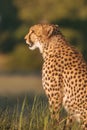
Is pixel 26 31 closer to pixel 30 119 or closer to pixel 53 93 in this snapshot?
pixel 53 93

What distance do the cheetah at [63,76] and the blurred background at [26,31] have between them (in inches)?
837

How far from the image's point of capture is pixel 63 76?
8133 millimetres

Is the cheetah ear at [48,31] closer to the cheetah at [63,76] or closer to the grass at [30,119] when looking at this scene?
the cheetah at [63,76]

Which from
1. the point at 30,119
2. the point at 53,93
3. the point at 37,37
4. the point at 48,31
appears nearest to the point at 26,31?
the point at 37,37

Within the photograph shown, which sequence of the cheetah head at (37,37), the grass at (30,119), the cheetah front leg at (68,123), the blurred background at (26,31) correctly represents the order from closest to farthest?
the grass at (30,119) → the cheetah front leg at (68,123) → the cheetah head at (37,37) → the blurred background at (26,31)

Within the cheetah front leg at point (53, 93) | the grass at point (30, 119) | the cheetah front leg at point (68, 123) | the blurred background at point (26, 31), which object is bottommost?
the cheetah front leg at point (68, 123)

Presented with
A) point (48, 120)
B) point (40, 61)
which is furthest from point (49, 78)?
point (40, 61)

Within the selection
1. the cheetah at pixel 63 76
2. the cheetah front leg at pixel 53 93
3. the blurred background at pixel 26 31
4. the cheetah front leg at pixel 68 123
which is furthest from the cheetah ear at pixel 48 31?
the blurred background at pixel 26 31

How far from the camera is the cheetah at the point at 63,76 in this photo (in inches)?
315

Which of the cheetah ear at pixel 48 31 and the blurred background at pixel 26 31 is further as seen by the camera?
the blurred background at pixel 26 31

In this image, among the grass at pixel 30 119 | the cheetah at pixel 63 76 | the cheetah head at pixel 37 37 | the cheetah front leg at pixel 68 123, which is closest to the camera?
the grass at pixel 30 119

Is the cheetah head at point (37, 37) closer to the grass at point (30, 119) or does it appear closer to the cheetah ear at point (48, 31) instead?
the cheetah ear at point (48, 31)

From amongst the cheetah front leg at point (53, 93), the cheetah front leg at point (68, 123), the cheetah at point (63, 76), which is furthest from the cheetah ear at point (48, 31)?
the cheetah front leg at point (68, 123)

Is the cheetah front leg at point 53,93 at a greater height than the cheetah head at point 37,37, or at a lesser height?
lesser
